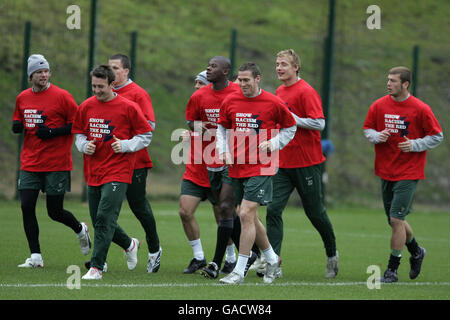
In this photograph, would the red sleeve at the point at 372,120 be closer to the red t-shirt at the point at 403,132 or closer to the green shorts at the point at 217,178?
the red t-shirt at the point at 403,132

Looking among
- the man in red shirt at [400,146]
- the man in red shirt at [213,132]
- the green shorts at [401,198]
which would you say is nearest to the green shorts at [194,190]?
the man in red shirt at [213,132]

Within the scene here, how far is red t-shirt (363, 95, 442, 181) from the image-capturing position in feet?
29.4

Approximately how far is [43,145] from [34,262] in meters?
1.35

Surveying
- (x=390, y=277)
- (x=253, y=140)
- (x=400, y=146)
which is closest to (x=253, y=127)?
(x=253, y=140)

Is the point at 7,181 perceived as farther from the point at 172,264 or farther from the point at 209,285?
the point at 209,285

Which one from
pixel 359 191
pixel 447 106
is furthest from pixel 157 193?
pixel 447 106

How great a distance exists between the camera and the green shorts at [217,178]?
29.8ft

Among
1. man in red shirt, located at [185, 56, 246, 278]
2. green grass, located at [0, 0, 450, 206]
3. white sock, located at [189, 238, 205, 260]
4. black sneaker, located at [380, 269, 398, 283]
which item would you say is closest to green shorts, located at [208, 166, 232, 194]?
man in red shirt, located at [185, 56, 246, 278]

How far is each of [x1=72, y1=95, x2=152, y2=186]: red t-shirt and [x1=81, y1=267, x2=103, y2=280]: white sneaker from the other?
896mm

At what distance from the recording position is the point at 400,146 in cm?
887

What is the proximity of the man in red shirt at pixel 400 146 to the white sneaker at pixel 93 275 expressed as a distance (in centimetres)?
302

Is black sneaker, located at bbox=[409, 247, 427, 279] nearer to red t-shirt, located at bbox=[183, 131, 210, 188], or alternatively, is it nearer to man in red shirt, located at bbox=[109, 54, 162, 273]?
red t-shirt, located at bbox=[183, 131, 210, 188]

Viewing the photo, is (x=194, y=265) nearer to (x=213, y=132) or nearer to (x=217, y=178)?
(x=217, y=178)
